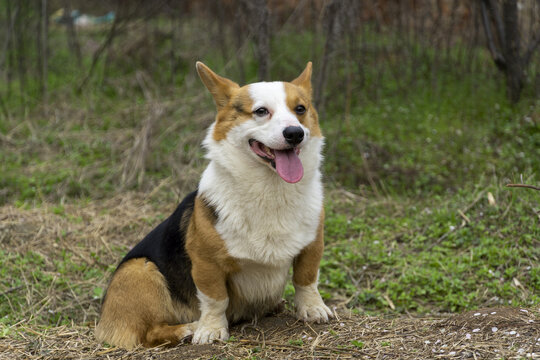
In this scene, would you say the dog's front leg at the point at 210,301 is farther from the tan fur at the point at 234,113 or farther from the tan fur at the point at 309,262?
the tan fur at the point at 234,113

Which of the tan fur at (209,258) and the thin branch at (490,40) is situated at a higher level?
the thin branch at (490,40)

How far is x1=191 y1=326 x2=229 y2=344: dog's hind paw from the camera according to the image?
3648 millimetres

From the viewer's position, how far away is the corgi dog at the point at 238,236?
11.6 ft

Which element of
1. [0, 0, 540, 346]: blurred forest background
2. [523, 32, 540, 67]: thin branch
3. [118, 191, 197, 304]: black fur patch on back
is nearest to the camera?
[118, 191, 197, 304]: black fur patch on back

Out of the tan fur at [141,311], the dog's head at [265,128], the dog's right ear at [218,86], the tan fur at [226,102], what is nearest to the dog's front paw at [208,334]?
the tan fur at [141,311]

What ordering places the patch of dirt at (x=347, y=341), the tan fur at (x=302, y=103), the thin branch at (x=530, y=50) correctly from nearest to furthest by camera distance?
the patch of dirt at (x=347, y=341)
the tan fur at (x=302, y=103)
the thin branch at (x=530, y=50)

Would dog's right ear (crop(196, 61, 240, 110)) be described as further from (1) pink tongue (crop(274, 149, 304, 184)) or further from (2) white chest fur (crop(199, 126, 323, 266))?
(1) pink tongue (crop(274, 149, 304, 184))

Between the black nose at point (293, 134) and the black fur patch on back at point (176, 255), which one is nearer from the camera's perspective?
the black nose at point (293, 134)

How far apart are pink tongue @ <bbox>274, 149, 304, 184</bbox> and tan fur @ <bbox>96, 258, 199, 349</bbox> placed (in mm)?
1158

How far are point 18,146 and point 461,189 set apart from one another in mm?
5588

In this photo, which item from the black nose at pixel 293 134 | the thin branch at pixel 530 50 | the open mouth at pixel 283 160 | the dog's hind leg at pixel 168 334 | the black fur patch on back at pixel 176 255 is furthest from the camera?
the thin branch at pixel 530 50

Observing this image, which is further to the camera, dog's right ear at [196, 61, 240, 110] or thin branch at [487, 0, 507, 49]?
thin branch at [487, 0, 507, 49]

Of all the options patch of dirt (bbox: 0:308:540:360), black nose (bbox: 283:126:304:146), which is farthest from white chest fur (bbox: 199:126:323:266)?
patch of dirt (bbox: 0:308:540:360)

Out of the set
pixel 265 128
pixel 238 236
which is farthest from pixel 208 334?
pixel 265 128
